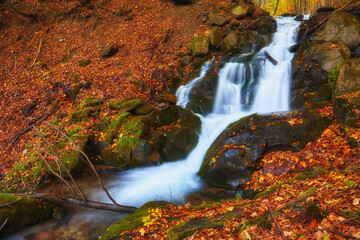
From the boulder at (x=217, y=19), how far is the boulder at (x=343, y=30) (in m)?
6.59

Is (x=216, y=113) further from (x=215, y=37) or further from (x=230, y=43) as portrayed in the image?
(x=215, y=37)

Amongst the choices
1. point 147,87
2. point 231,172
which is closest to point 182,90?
point 147,87

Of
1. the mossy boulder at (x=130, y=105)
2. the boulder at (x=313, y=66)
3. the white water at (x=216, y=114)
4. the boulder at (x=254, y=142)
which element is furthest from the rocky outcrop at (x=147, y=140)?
the boulder at (x=313, y=66)

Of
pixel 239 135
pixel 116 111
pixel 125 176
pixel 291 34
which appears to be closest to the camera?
pixel 239 135

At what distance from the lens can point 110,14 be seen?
15.8 m

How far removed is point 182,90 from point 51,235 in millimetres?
8336

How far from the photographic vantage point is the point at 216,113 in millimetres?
9828

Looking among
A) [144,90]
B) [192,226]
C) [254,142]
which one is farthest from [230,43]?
[192,226]

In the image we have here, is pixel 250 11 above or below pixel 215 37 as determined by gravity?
above

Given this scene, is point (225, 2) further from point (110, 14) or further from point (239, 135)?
point (239, 135)

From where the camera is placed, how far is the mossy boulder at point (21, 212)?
4.83 m

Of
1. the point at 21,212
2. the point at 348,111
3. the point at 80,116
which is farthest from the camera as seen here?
→ the point at 80,116

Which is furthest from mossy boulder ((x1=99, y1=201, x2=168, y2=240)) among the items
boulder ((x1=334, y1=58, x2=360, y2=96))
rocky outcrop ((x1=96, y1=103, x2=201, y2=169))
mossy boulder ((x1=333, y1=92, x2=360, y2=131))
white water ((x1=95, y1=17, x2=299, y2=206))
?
boulder ((x1=334, y1=58, x2=360, y2=96))

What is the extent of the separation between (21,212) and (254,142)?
6.83m
